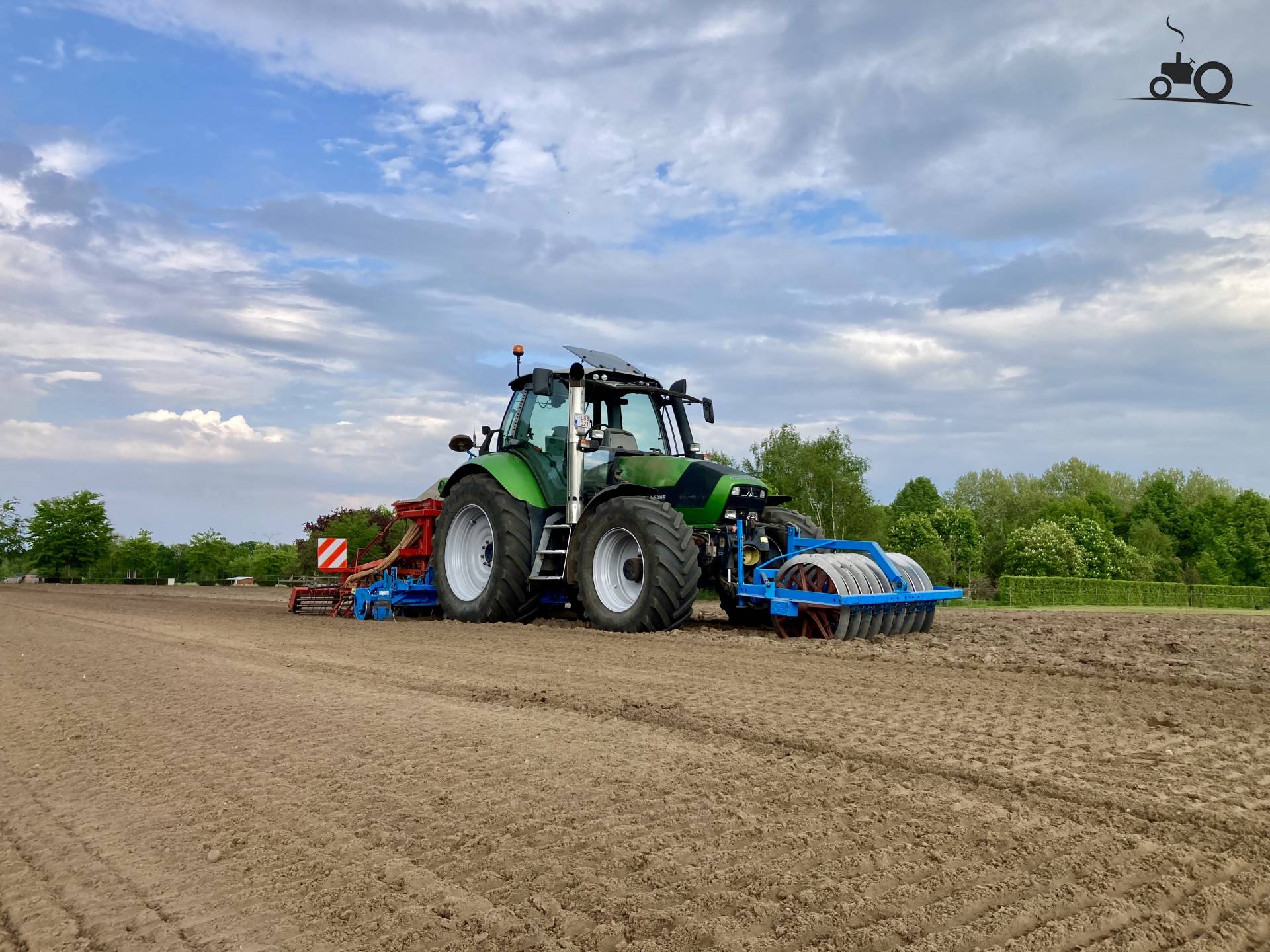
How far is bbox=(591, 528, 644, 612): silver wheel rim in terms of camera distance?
10094mm

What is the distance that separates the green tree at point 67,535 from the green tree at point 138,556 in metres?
10.7

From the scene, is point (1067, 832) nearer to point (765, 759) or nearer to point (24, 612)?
point (765, 759)

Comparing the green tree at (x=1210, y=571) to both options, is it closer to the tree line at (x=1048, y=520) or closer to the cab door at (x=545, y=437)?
the tree line at (x=1048, y=520)

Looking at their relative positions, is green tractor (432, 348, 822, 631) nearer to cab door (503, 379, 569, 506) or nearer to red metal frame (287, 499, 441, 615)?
cab door (503, 379, 569, 506)

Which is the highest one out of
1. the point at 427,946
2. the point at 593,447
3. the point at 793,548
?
the point at 593,447

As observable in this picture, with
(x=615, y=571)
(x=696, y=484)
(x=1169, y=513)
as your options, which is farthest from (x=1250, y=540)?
(x=615, y=571)

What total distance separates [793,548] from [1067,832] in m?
7.01

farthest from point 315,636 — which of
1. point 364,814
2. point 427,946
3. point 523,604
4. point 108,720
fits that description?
point 427,946

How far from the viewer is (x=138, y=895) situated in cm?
280

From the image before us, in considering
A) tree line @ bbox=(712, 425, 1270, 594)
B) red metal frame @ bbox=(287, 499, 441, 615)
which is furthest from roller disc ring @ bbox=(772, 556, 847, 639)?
tree line @ bbox=(712, 425, 1270, 594)

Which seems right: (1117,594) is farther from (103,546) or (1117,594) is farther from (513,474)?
(103,546)

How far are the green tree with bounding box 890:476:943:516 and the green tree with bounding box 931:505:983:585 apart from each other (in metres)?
9.56

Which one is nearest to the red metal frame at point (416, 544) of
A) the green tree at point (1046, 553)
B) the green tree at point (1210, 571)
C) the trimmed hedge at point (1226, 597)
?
the trimmed hedge at point (1226, 597)

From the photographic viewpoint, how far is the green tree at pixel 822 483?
42688mm
